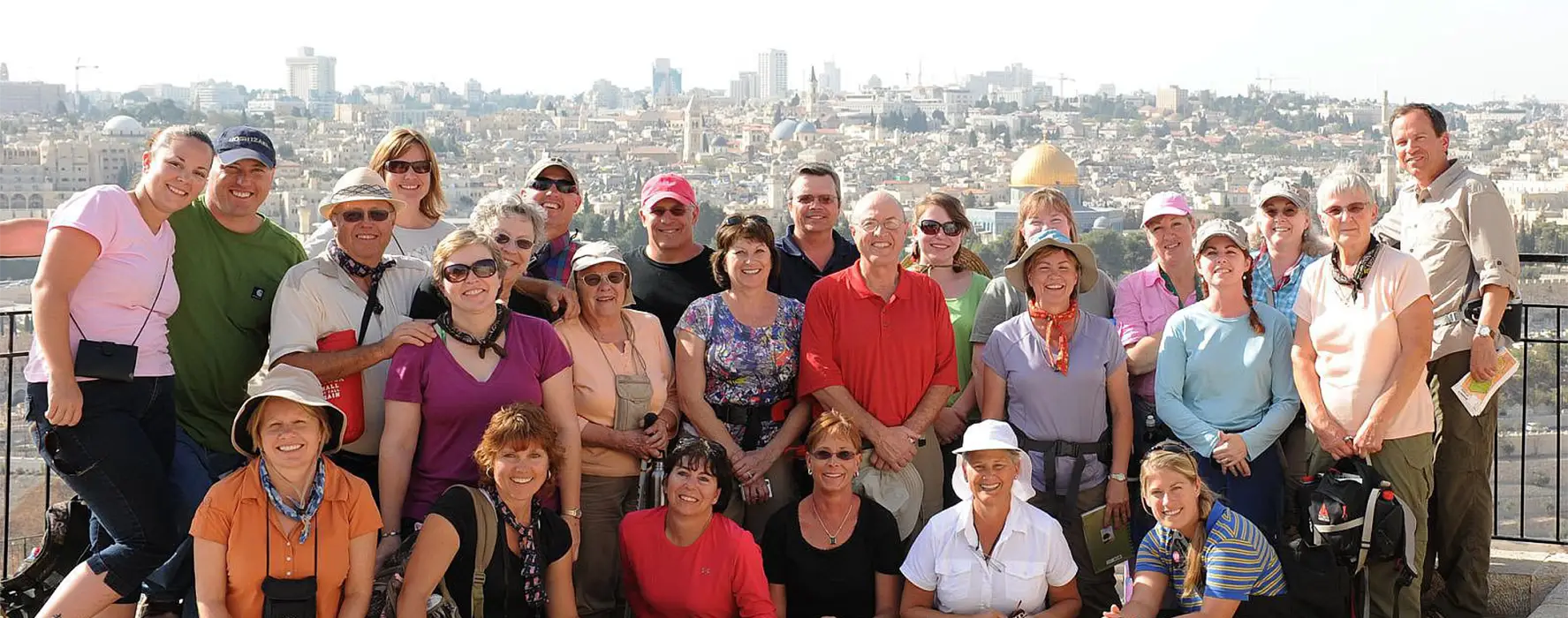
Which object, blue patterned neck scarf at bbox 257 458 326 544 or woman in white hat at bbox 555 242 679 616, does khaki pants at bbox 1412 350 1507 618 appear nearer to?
woman in white hat at bbox 555 242 679 616

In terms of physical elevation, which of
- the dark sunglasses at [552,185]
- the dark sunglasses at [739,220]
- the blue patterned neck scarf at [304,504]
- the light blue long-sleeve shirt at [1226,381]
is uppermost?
the dark sunglasses at [552,185]

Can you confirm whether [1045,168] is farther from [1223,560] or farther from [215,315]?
[215,315]

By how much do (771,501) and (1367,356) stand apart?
1.68 m

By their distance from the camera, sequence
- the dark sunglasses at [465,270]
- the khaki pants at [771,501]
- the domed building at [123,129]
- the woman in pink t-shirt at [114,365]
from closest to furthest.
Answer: the woman in pink t-shirt at [114,365] < the dark sunglasses at [465,270] < the khaki pants at [771,501] < the domed building at [123,129]

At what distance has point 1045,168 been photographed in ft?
317

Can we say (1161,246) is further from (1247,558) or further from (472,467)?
(472,467)

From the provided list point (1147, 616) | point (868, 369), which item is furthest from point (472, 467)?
point (1147, 616)

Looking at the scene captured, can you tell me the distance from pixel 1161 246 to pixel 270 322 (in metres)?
2.56

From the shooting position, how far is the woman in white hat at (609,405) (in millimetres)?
3859

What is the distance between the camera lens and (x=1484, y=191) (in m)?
4.21

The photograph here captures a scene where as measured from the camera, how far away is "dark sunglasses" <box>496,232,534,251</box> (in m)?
3.88

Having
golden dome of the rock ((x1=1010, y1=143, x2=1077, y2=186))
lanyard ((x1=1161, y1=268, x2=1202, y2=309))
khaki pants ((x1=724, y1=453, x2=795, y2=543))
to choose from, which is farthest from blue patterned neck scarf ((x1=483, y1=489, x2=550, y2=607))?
golden dome of the rock ((x1=1010, y1=143, x2=1077, y2=186))

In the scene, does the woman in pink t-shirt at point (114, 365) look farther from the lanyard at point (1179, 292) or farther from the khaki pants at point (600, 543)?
the lanyard at point (1179, 292)

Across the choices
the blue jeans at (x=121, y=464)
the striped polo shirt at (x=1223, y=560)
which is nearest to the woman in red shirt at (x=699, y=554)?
the striped polo shirt at (x=1223, y=560)
